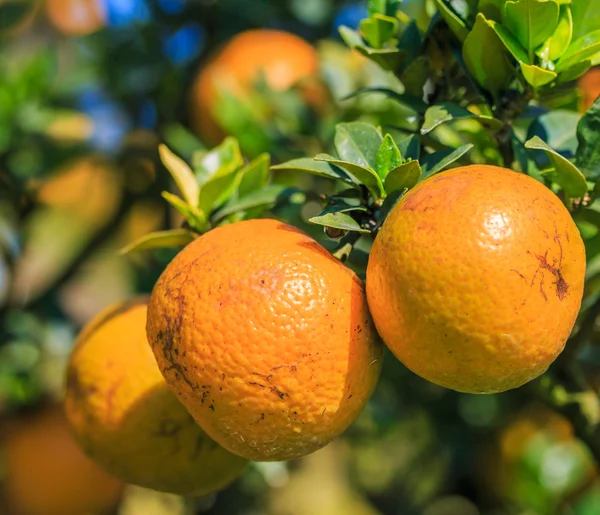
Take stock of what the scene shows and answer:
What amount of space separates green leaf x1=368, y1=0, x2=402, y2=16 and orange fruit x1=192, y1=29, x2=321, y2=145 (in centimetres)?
71

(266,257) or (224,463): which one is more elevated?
(266,257)

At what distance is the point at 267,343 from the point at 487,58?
1.43 ft

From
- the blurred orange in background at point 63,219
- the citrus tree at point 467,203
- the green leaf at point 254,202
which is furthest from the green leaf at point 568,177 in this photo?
the blurred orange in background at point 63,219

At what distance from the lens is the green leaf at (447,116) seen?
0.82 meters

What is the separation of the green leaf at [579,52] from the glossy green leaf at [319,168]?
28cm

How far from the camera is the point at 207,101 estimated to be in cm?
180

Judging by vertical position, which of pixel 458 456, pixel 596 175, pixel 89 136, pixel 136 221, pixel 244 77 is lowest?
pixel 458 456

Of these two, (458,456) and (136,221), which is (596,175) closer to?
(458,456)

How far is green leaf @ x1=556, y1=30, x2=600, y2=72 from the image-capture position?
848mm

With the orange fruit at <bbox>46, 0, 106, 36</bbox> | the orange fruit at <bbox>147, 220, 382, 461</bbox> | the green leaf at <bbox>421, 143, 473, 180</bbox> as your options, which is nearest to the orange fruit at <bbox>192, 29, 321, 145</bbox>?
the orange fruit at <bbox>46, 0, 106, 36</bbox>

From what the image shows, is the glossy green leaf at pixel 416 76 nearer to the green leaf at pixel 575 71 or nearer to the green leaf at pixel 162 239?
the green leaf at pixel 575 71

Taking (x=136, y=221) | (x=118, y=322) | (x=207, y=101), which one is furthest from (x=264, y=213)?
(x=136, y=221)

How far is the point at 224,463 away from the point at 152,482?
10 cm

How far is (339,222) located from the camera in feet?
2.67
